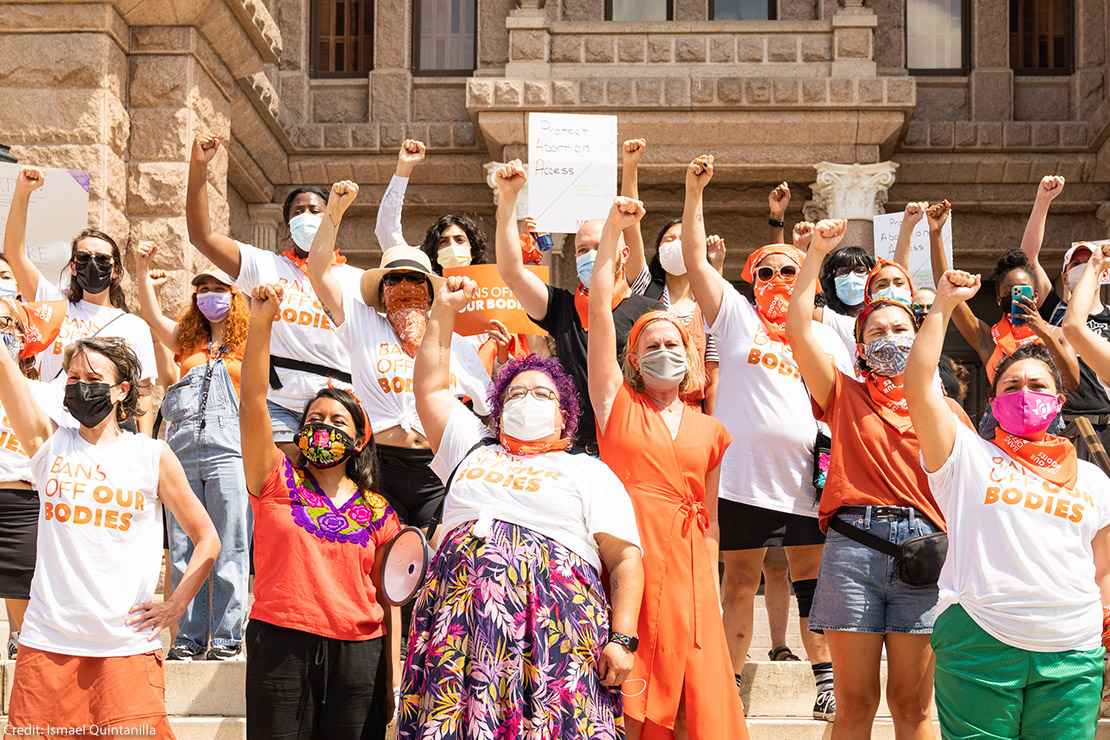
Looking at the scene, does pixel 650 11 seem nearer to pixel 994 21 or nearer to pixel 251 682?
pixel 994 21

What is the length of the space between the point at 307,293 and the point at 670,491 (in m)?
2.42

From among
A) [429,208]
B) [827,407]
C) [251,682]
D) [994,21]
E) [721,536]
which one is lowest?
[251,682]

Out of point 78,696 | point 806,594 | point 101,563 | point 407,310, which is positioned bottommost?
point 78,696

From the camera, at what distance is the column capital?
45.3 ft

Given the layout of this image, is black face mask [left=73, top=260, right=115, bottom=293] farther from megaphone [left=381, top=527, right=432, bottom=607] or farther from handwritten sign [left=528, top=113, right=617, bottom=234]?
megaphone [left=381, top=527, right=432, bottom=607]

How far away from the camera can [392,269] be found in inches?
257

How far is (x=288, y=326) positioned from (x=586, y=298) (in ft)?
4.91

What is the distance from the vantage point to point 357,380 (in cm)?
654

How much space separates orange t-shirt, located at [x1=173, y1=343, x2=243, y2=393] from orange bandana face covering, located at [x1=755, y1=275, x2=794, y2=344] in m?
2.49

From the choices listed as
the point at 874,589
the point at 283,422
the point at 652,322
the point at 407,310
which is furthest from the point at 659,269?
the point at 874,589

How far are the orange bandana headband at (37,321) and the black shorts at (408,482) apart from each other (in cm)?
164

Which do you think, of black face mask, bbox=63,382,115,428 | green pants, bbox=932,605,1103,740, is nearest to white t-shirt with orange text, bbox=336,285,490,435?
black face mask, bbox=63,382,115,428

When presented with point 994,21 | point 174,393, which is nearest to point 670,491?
point 174,393

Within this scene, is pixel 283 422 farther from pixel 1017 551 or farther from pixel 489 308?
pixel 1017 551
